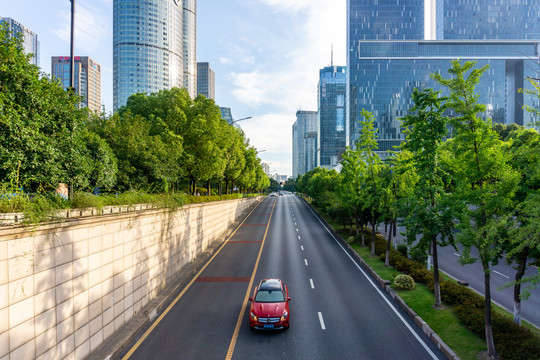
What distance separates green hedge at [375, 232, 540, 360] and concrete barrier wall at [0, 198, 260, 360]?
13754 mm

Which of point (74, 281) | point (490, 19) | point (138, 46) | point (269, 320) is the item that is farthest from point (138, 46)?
point (490, 19)

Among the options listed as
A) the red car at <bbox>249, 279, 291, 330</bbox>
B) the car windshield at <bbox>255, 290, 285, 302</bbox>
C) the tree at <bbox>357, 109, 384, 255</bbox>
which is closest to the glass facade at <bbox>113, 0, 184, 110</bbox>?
the tree at <bbox>357, 109, 384, 255</bbox>

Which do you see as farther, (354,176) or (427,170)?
(354,176)

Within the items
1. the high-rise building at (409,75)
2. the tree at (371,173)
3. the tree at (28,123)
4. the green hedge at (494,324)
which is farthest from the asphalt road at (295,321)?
the high-rise building at (409,75)

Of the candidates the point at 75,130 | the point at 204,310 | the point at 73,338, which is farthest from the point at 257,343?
the point at 75,130

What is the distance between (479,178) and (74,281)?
14.0 meters

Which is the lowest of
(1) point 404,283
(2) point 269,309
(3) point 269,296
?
(1) point 404,283

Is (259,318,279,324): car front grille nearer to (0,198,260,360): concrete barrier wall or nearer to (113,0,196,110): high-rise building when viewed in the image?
(0,198,260,360): concrete barrier wall

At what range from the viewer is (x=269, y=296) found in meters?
13.2

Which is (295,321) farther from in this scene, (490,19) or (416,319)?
(490,19)

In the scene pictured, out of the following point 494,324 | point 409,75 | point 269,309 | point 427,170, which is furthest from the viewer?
point 409,75

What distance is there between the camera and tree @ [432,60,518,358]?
9.97 meters

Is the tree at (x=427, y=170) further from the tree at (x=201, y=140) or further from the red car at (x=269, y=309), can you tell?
the tree at (x=201, y=140)

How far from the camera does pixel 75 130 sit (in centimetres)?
1179
